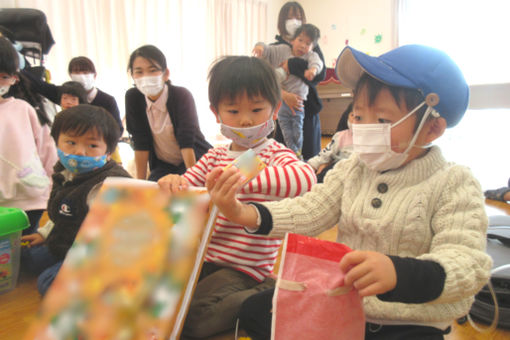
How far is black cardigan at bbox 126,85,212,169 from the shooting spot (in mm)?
1628

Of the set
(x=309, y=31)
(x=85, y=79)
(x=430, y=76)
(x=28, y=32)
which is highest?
(x=28, y=32)

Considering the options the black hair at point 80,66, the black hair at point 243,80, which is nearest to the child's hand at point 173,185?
the black hair at point 243,80

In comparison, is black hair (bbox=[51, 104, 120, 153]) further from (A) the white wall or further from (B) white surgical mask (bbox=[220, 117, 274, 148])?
(A) the white wall

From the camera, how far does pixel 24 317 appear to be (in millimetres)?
953

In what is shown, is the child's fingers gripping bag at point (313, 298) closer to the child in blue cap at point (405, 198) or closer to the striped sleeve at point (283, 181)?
the child in blue cap at point (405, 198)

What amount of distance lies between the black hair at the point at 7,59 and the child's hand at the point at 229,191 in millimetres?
1245

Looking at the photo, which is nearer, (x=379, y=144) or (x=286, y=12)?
(x=379, y=144)

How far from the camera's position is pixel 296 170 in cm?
83

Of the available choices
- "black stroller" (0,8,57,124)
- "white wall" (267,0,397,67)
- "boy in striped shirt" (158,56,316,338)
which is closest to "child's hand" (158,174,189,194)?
"boy in striped shirt" (158,56,316,338)

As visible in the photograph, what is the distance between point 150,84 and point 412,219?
4.41 ft

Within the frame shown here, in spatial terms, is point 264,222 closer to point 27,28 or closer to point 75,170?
point 75,170

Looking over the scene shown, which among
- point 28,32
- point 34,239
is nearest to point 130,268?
point 34,239

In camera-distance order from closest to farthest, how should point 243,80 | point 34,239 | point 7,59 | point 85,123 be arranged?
point 243,80 → point 85,123 → point 34,239 → point 7,59

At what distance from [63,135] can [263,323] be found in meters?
0.83
